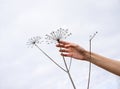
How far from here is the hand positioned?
1104 centimetres

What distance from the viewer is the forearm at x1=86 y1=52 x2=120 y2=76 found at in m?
10.6

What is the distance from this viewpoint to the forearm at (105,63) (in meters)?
10.6

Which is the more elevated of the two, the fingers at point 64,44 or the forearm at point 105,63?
the fingers at point 64,44

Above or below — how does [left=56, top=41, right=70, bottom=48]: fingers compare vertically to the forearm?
above

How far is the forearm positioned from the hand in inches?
6.2

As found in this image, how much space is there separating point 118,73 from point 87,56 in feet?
3.05

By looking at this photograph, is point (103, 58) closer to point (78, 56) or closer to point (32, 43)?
point (78, 56)

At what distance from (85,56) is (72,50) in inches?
14.2

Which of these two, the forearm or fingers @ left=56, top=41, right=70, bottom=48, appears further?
fingers @ left=56, top=41, right=70, bottom=48

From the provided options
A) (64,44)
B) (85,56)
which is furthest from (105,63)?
(64,44)

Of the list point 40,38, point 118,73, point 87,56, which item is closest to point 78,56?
point 87,56

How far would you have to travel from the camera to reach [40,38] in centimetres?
1290

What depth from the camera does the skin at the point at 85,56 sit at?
1074 cm

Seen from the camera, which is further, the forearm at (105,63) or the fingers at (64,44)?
the fingers at (64,44)
